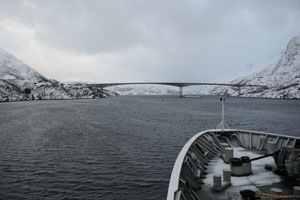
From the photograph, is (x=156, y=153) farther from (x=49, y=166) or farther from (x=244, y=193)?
(x=244, y=193)

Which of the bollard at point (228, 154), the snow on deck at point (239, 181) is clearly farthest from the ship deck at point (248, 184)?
the bollard at point (228, 154)

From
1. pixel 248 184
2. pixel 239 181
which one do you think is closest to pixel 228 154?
pixel 239 181

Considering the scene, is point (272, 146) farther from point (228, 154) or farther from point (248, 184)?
point (248, 184)

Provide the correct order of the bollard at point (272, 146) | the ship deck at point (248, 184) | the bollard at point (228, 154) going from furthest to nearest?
the bollard at point (272, 146)
the bollard at point (228, 154)
the ship deck at point (248, 184)

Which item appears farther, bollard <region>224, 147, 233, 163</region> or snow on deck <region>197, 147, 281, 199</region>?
bollard <region>224, 147, 233, 163</region>

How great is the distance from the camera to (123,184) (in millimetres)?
18891

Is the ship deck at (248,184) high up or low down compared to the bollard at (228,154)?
down

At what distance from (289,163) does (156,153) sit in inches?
790

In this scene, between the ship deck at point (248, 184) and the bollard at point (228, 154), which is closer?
the ship deck at point (248, 184)

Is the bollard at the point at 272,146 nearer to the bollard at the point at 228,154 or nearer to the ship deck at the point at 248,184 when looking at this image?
the ship deck at the point at 248,184

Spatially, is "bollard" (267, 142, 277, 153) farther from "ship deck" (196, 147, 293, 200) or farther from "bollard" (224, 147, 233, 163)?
"bollard" (224, 147, 233, 163)


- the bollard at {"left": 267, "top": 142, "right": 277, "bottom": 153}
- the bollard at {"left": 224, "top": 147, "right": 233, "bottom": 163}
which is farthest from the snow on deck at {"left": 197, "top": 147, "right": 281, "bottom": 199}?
the bollard at {"left": 267, "top": 142, "right": 277, "bottom": 153}

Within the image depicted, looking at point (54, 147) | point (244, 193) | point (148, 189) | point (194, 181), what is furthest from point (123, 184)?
point (54, 147)

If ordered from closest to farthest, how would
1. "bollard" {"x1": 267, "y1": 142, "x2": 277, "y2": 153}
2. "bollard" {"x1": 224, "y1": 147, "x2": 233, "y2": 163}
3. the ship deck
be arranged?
the ship deck < "bollard" {"x1": 224, "y1": 147, "x2": 233, "y2": 163} < "bollard" {"x1": 267, "y1": 142, "x2": 277, "y2": 153}
